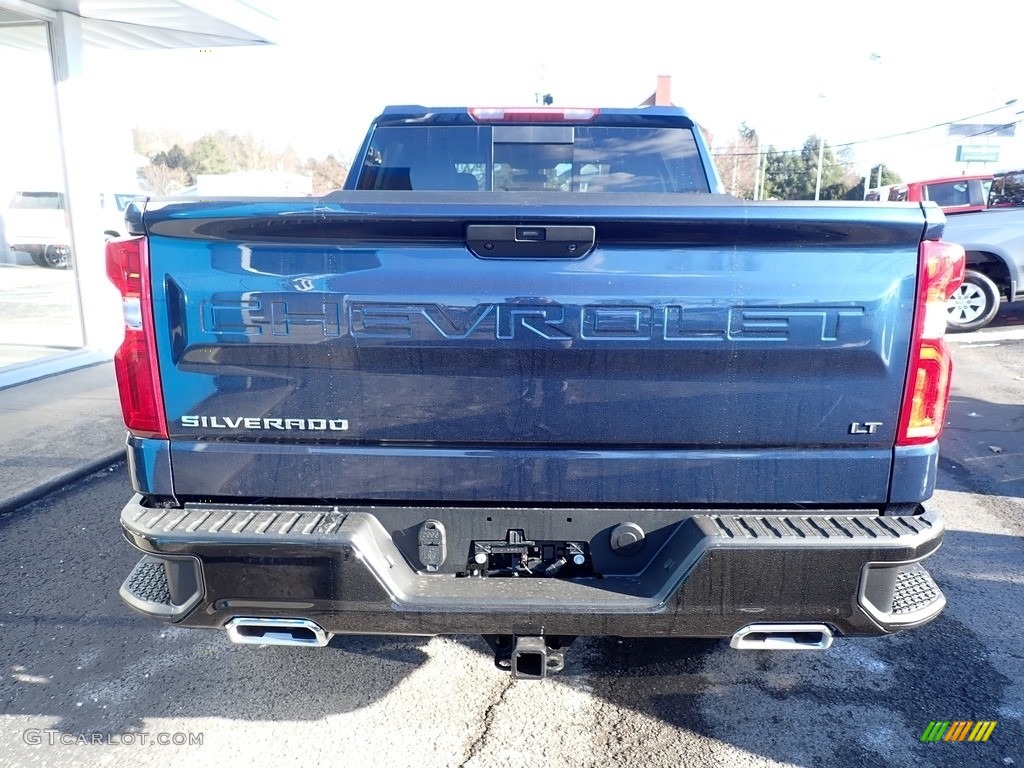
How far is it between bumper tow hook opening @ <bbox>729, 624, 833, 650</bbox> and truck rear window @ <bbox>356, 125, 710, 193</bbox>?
233 centimetres

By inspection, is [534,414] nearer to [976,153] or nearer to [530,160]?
[530,160]

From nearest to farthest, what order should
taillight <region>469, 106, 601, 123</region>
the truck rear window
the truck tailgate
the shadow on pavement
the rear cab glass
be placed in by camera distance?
the truck tailgate, taillight <region>469, 106, 601, 123</region>, the truck rear window, the shadow on pavement, the rear cab glass

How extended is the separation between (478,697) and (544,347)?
1548 millimetres

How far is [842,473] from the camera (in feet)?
6.98

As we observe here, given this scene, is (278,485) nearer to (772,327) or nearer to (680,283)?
(680,283)

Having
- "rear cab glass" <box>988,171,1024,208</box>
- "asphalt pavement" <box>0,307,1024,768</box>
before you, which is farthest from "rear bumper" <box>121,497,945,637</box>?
"rear cab glass" <box>988,171,1024,208</box>

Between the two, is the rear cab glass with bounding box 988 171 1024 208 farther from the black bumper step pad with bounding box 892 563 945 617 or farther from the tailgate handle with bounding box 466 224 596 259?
the tailgate handle with bounding box 466 224 596 259

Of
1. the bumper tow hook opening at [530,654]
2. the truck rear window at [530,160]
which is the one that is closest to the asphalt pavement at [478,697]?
the bumper tow hook opening at [530,654]

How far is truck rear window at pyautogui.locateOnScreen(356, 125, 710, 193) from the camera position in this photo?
3746 mm

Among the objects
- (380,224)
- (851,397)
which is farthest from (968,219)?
(380,224)

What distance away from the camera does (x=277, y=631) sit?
2.24 metres

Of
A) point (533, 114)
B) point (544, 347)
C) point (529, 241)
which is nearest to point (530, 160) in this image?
point (533, 114)

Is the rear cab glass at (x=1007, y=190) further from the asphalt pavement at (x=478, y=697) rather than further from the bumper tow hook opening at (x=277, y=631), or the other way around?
the bumper tow hook opening at (x=277, y=631)

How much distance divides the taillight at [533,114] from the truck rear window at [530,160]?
3.5 inches
